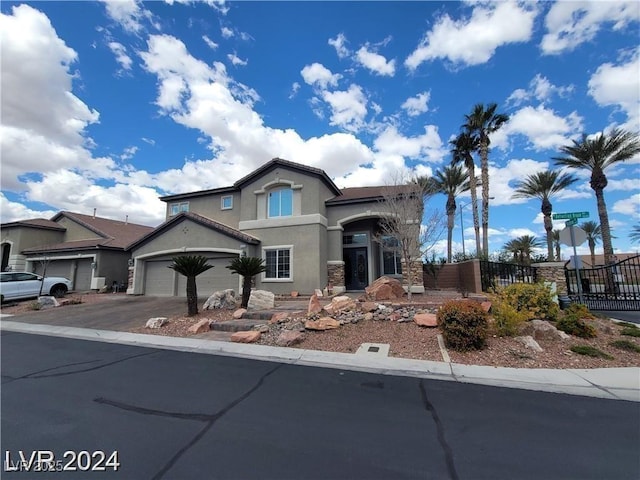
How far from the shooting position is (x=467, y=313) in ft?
24.2

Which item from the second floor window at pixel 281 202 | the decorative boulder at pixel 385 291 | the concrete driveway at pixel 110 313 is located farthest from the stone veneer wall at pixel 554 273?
the concrete driveway at pixel 110 313

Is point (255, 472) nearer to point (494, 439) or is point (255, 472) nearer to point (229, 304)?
point (494, 439)

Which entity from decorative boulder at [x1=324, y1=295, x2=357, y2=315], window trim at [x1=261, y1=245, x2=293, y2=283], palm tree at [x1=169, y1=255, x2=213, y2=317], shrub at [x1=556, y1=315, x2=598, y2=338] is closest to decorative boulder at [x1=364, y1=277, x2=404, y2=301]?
decorative boulder at [x1=324, y1=295, x2=357, y2=315]

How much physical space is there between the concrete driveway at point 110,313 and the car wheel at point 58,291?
5.44m

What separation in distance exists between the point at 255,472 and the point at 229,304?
36.8ft

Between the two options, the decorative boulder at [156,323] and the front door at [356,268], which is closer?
the decorative boulder at [156,323]

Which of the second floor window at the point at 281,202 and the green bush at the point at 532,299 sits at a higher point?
the second floor window at the point at 281,202

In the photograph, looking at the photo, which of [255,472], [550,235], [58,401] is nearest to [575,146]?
[550,235]

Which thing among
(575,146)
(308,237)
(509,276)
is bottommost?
(509,276)

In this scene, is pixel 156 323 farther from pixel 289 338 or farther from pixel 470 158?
pixel 470 158

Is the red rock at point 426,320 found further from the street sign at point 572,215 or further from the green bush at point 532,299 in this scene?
the street sign at point 572,215

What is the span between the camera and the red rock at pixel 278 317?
1034 centimetres

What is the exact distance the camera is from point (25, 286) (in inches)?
722

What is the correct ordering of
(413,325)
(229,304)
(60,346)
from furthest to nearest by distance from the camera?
(229,304) < (413,325) < (60,346)
